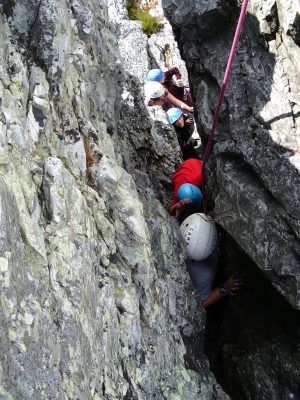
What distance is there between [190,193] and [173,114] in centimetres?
410

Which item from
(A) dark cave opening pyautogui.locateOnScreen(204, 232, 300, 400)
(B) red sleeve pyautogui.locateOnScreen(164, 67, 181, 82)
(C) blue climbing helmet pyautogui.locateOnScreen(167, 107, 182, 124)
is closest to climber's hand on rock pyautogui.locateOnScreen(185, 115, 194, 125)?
(C) blue climbing helmet pyautogui.locateOnScreen(167, 107, 182, 124)

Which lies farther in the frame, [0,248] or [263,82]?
[263,82]

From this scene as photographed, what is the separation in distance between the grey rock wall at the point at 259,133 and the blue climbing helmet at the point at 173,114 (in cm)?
333

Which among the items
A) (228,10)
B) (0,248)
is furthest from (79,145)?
(228,10)

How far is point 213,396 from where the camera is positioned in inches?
260

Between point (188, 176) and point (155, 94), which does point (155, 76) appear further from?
point (188, 176)

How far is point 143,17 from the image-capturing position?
1780 cm

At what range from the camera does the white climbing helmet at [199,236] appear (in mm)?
7910

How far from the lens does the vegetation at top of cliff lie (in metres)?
17.4

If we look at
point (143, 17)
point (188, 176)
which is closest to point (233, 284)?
point (188, 176)

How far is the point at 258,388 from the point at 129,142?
5782mm

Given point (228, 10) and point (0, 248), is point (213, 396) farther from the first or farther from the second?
point (228, 10)

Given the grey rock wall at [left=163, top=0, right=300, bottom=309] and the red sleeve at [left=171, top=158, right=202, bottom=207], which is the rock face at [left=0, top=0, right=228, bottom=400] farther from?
the red sleeve at [left=171, top=158, right=202, bottom=207]

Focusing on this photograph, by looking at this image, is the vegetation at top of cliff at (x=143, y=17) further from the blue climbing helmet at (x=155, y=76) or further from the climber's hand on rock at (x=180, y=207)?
the climber's hand on rock at (x=180, y=207)
